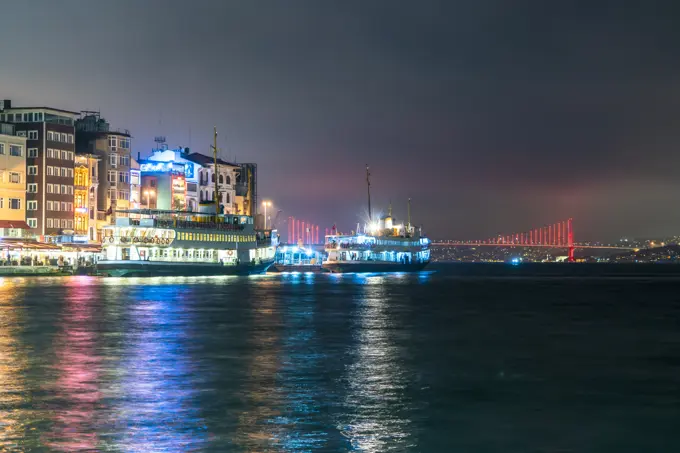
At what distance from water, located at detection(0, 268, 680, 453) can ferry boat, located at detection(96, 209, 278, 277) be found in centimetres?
6802

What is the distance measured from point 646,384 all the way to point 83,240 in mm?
132618

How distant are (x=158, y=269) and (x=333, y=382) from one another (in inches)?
4207

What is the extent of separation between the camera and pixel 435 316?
228 ft

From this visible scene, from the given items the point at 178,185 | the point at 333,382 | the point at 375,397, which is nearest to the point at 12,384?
the point at 333,382

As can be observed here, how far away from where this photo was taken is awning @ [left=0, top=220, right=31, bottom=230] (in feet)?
470

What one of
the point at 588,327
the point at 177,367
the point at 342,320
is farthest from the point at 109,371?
the point at 588,327

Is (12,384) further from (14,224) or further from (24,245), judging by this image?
(14,224)

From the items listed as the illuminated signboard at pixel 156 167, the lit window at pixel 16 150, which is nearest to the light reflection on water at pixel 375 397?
the lit window at pixel 16 150

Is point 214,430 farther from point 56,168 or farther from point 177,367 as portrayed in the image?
point 56,168

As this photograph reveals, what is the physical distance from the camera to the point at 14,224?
475ft

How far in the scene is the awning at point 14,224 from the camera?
470ft

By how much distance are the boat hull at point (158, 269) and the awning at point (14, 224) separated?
13.5 meters

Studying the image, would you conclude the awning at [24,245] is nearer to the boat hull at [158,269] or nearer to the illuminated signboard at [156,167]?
the boat hull at [158,269]

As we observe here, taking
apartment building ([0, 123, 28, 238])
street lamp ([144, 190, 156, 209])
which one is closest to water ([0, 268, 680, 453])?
apartment building ([0, 123, 28, 238])
